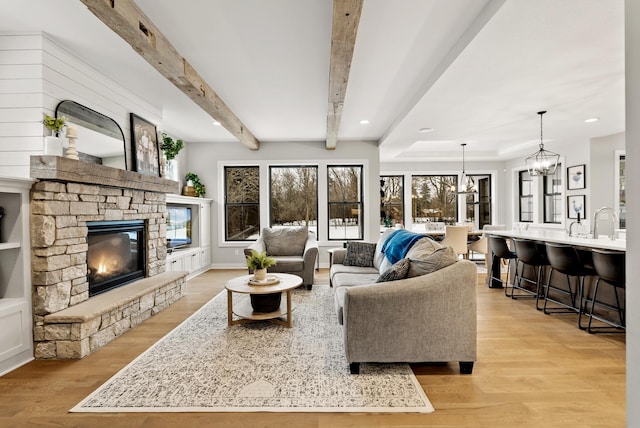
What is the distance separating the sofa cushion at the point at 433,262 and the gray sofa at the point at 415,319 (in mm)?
65

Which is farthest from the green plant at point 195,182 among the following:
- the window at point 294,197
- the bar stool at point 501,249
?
the bar stool at point 501,249

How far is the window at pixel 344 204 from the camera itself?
7113mm

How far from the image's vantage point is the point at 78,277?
9.96 ft

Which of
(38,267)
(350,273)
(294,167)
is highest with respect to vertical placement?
(294,167)

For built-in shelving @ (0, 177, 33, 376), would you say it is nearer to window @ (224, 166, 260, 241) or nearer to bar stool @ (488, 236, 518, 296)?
window @ (224, 166, 260, 241)

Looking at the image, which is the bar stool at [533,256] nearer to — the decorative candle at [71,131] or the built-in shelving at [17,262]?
the decorative candle at [71,131]

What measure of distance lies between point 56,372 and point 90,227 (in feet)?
4.36

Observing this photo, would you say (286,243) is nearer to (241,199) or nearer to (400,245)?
(241,199)

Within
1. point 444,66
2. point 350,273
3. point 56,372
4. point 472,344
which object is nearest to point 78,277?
point 56,372

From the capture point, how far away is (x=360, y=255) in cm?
448

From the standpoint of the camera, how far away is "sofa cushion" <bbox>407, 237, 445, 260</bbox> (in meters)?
2.72

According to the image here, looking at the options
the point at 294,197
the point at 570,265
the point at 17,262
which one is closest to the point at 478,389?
the point at 570,265

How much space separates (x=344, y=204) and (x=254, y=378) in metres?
5.04

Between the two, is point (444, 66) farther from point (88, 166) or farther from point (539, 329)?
point (88, 166)
